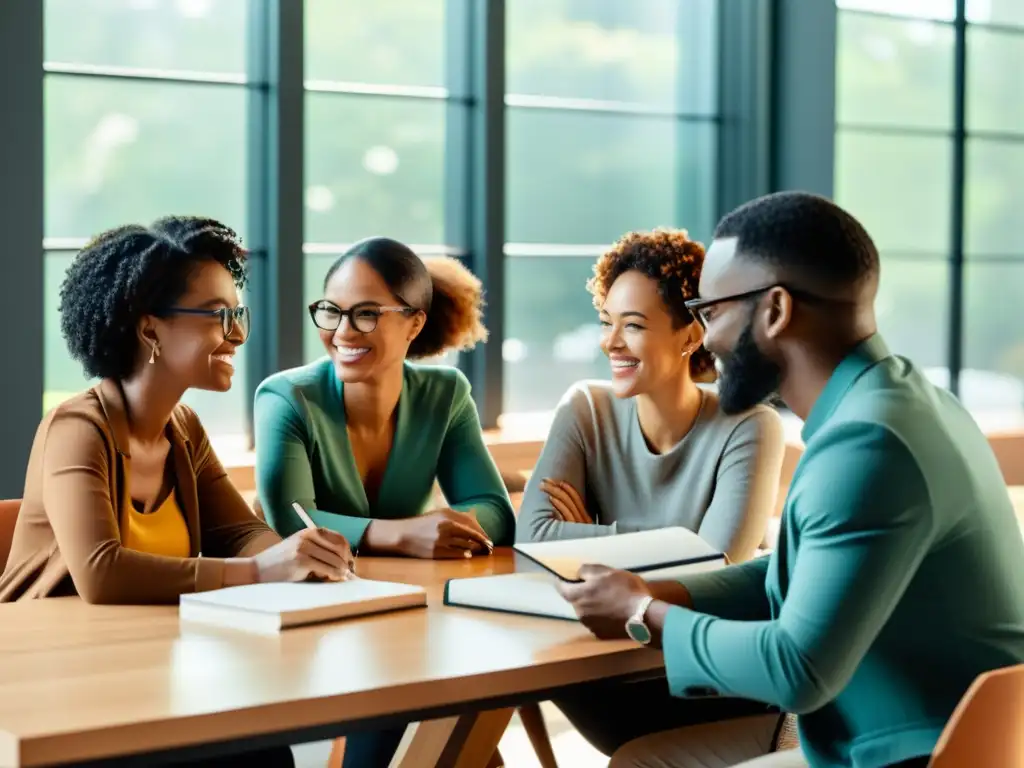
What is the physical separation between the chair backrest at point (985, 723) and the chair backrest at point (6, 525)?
6.21 ft

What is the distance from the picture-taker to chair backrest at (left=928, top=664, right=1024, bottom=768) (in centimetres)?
165

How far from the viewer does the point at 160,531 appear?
2596 mm

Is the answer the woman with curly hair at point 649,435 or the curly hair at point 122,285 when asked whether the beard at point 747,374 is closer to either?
the woman with curly hair at point 649,435

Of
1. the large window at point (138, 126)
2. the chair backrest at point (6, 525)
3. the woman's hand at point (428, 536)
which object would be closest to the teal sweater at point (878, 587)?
the woman's hand at point (428, 536)

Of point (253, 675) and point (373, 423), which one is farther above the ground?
point (373, 423)

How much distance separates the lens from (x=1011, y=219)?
26.0 ft

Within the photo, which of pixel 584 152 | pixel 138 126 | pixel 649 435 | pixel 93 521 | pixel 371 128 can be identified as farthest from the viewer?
pixel 584 152

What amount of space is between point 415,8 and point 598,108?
109 centimetres

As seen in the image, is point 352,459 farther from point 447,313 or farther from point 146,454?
point 146,454

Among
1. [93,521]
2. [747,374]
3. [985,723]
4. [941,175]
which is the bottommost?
[985,723]

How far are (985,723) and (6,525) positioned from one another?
1.95 m

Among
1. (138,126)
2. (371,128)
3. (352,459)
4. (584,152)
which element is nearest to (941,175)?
(584,152)

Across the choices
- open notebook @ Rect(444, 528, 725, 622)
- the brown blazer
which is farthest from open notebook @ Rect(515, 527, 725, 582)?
the brown blazer

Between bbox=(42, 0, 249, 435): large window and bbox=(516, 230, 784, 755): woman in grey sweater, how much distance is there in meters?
3.03
